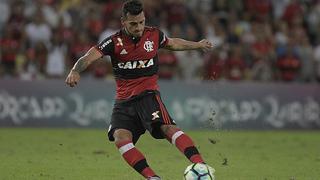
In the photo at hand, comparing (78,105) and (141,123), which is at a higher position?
(141,123)

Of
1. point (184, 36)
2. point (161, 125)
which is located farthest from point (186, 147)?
point (184, 36)

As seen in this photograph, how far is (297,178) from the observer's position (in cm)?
1066

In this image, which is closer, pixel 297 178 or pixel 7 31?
pixel 297 178

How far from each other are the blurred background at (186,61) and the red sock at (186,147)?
33.6 feet

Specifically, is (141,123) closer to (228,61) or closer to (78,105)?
(78,105)

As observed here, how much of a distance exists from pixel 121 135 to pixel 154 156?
4777mm

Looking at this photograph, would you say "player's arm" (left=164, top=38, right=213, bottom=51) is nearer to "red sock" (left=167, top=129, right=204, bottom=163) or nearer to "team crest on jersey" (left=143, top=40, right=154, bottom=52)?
"team crest on jersey" (left=143, top=40, right=154, bottom=52)

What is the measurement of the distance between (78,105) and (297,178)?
384 inches

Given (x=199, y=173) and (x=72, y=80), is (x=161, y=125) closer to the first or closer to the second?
(x=199, y=173)

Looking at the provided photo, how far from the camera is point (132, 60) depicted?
9352 millimetres

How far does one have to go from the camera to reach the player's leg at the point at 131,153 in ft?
28.8

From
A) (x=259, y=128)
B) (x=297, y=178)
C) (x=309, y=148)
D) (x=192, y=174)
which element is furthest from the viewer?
(x=259, y=128)

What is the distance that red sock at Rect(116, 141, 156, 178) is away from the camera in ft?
28.7

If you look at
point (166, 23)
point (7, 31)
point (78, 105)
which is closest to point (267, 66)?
point (166, 23)
